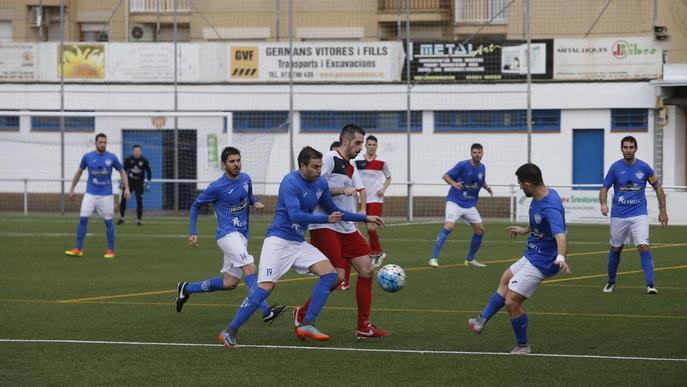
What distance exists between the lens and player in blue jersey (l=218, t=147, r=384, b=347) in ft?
36.3

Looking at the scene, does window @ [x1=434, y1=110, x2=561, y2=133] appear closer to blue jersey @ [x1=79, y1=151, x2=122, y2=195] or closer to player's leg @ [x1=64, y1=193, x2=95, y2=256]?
blue jersey @ [x1=79, y1=151, x2=122, y2=195]

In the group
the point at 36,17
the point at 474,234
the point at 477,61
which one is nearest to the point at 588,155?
the point at 477,61

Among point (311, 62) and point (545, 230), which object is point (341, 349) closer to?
point (545, 230)

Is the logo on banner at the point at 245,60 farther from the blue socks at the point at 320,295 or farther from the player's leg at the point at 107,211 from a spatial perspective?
the blue socks at the point at 320,295

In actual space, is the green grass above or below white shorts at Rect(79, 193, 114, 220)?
below

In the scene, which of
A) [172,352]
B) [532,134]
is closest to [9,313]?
[172,352]

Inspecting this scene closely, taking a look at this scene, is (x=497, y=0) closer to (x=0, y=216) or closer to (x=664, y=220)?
(x=0, y=216)

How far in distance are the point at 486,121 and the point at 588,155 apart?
11.2 feet

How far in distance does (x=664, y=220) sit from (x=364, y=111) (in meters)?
22.1

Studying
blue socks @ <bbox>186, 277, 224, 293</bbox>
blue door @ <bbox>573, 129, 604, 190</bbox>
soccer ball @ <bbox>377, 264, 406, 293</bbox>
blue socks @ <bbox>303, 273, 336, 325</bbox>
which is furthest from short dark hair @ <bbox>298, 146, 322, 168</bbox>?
blue door @ <bbox>573, 129, 604, 190</bbox>

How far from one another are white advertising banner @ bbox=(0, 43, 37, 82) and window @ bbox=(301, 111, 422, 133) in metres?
8.91

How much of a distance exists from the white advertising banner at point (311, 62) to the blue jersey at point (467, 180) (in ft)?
55.9

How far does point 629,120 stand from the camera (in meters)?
36.6

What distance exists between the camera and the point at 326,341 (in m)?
11.4
